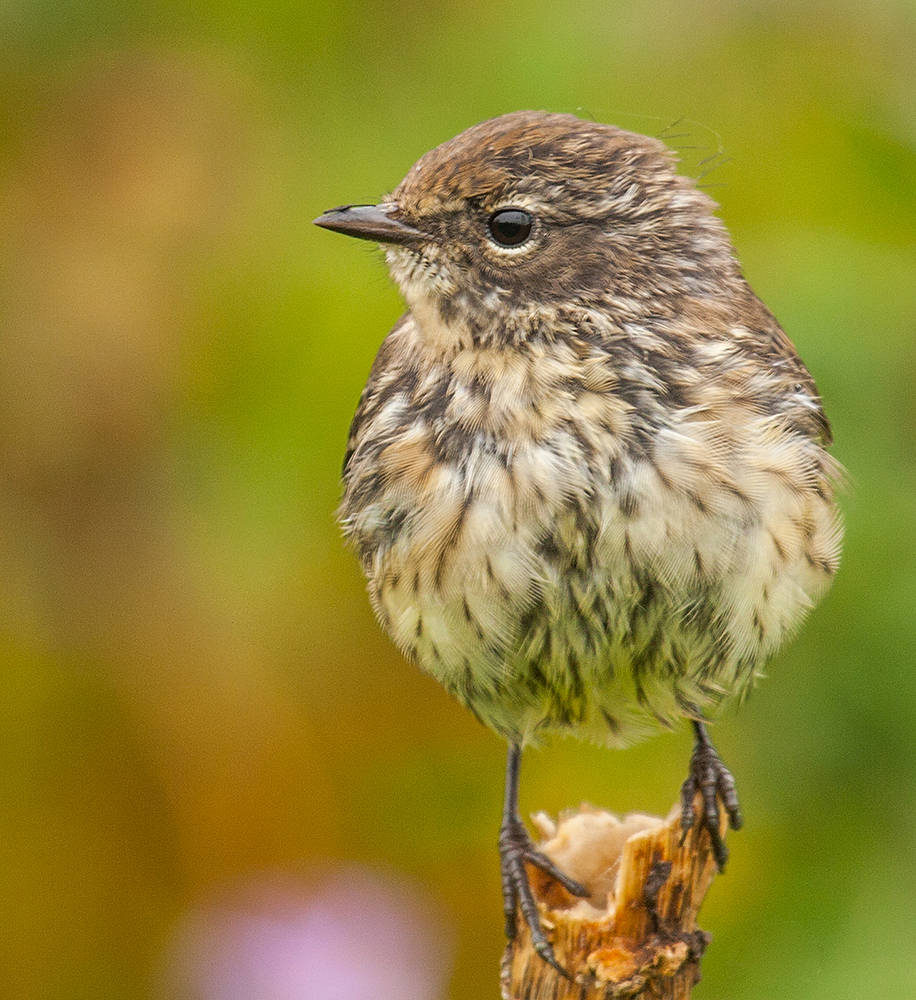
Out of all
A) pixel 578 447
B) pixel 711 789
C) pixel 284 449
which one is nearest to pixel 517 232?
pixel 578 447

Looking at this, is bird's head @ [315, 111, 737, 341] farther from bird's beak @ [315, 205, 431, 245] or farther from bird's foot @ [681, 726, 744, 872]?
bird's foot @ [681, 726, 744, 872]

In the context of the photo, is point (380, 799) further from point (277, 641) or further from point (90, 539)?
point (90, 539)

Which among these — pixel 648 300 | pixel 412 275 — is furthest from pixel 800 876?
pixel 412 275

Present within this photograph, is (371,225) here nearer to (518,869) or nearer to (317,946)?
(518,869)

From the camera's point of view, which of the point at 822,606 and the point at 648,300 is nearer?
the point at 648,300

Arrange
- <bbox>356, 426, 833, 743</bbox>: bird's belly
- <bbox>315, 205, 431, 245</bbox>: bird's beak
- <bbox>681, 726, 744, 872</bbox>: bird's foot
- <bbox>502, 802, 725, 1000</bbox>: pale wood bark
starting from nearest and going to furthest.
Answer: <bbox>502, 802, 725, 1000</bbox>: pale wood bark < <bbox>356, 426, 833, 743</bbox>: bird's belly < <bbox>315, 205, 431, 245</bbox>: bird's beak < <bbox>681, 726, 744, 872</bbox>: bird's foot

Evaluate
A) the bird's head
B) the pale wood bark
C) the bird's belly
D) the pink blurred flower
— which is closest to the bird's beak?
the bird's head
